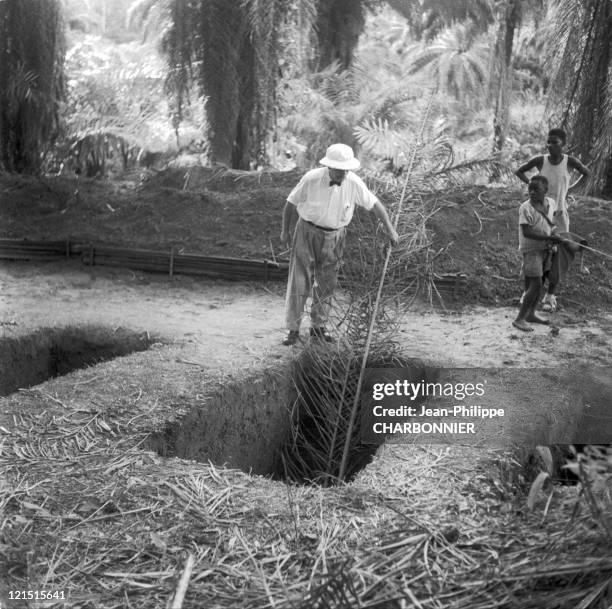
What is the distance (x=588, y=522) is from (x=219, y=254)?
5785 millimetres

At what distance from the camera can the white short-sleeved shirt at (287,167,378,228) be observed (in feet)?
17.0

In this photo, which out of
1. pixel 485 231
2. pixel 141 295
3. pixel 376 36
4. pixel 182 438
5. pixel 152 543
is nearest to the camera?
pixel 152 543

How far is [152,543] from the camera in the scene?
2.97 metres

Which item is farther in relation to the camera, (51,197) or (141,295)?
(51,197)

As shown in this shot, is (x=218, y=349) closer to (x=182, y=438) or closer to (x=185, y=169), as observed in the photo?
(x=182, y=438)

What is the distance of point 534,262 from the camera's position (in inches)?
227

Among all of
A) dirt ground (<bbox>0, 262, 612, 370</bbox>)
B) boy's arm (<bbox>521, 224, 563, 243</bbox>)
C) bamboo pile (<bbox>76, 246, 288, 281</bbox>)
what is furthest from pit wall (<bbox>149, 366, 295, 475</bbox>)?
bamboo pile (<bbox>76, 246, 288, 281</bbox>)

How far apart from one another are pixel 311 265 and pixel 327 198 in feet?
1.66

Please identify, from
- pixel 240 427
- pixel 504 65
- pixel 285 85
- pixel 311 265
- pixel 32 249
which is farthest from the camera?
pixel 504 65

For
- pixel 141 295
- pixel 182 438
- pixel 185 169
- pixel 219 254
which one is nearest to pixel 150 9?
pixel 185 169

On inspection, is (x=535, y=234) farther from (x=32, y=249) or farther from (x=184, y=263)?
(x=32, y=249)

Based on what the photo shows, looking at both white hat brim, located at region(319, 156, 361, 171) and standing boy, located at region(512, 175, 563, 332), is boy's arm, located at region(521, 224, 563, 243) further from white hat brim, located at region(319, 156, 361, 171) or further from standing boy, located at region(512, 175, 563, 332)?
white hat brim, located at region(319, 156, 361, 171)

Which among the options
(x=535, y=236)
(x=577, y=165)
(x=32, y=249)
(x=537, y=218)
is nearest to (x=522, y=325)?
(x=535, y=236)

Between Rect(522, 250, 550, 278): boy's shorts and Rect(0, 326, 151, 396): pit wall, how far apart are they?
2713 millimetres
